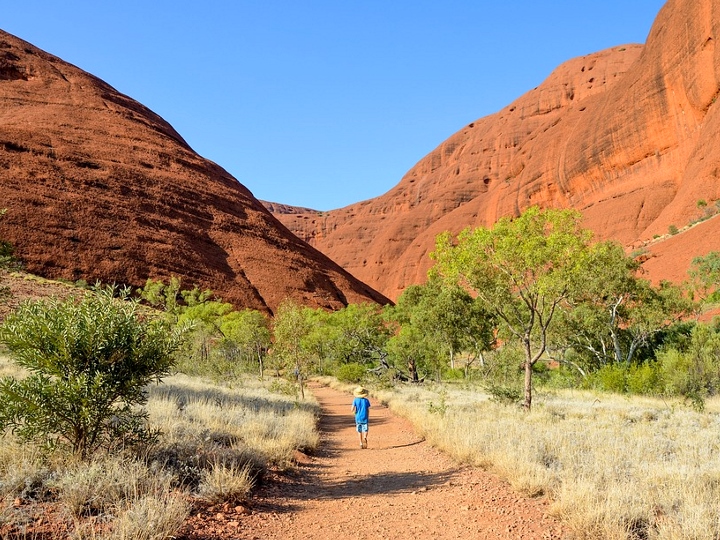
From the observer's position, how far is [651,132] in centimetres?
6050

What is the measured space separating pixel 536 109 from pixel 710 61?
6516 cm

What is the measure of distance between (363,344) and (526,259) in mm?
26725

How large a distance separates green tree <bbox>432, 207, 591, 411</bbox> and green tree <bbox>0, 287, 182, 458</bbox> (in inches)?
438

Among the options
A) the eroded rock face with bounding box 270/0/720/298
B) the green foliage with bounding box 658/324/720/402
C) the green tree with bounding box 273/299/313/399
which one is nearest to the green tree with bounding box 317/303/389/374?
the green tree with bounding box 273/299/313/399

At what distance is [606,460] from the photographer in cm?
698

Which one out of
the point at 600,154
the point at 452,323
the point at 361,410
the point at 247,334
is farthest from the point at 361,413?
the point at 600,154

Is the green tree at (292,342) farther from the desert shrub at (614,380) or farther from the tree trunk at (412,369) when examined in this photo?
the desert shrub at (614,380)

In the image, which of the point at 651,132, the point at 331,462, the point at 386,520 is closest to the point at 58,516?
the point at 386,520

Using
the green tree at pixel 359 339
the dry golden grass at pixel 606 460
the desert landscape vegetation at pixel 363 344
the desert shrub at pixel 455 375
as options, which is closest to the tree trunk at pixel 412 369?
the desert landscape vegetation at pixel 363 344

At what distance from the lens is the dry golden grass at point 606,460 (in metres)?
4.68

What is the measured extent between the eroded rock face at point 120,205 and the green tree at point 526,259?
52819 mm

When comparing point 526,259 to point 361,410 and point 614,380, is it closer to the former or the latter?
point 361,410

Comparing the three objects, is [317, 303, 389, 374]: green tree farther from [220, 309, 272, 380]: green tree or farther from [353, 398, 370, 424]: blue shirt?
[353, 398, 370, 424]: blue shirt

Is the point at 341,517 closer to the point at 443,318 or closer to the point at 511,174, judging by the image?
the point at 443,318
